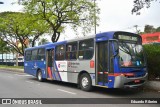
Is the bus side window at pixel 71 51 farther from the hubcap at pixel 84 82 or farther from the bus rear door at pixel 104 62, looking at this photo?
the bus rear door at pixel 104 62

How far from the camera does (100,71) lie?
1294 cm

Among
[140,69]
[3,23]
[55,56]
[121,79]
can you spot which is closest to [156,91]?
[140,69]

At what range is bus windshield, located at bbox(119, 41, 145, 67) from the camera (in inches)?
478

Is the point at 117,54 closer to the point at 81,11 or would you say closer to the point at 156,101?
the point at 156,101

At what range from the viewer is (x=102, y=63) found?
1279cm

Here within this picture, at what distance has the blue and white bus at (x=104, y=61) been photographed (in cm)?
1200

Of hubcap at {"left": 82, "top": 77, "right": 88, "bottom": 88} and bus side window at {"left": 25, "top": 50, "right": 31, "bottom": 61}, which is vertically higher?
bus side window at {"left": 25, "top": 50, "right": 31, "bottom": 61}

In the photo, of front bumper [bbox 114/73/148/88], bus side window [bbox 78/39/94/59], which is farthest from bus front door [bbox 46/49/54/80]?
front bumper [bbox 114/73/148/88]

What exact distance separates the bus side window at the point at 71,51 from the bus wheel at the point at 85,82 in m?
1.40

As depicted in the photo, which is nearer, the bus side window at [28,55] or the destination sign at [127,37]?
the destination sign at [127,37]

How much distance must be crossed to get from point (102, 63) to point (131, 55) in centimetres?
139

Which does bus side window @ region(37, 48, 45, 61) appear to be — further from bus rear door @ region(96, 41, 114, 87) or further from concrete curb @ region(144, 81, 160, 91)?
concrete curb @ region(144, 81, 160, 91)

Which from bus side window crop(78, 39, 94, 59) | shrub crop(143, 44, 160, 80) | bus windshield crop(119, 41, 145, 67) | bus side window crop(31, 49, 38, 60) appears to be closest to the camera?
bus windshield crop(119, 41, 145, 67)

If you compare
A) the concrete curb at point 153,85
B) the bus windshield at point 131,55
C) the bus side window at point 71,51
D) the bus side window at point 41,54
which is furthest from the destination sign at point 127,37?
the bus side window at point 41,54
